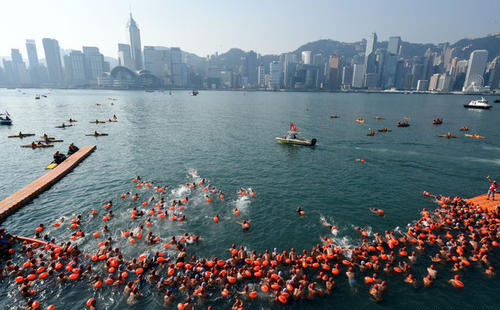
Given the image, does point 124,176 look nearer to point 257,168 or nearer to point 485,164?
point 257,168

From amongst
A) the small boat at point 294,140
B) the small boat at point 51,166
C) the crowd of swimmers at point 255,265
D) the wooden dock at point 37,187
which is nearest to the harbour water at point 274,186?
the crowd of swimmers at point 255,265

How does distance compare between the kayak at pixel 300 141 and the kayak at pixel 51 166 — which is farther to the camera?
the kayak at pixel 300 141

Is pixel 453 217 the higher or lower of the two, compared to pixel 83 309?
higher

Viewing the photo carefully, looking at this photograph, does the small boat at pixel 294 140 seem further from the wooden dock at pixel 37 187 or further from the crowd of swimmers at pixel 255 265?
the wooden dock at pixel 37 187

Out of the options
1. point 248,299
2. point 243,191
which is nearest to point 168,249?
point 248,299

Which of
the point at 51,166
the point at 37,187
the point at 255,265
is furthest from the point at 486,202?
the point at 51,166

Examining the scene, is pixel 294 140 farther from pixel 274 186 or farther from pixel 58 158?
pixel 58 158
